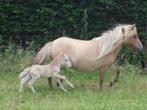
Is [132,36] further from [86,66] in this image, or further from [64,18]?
[64,18]

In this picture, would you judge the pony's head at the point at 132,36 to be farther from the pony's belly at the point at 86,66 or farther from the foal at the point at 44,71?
the foal at the point at 44,71

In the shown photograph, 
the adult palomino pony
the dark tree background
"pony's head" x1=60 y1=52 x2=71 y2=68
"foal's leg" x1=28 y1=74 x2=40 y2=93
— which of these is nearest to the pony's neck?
the adult palomino pony

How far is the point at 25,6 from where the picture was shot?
15117 millimetres

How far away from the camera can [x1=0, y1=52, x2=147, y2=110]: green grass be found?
9.73 m

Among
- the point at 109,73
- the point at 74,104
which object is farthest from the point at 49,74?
the point at 109,73

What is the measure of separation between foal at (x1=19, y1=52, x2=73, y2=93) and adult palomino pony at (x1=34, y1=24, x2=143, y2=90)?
0.32 metres

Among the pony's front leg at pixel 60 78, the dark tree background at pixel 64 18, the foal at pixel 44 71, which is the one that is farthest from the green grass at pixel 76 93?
the dark tree background at pixel 64 18

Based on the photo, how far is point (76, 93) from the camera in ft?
36.9

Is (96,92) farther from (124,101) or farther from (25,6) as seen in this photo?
(25,6)

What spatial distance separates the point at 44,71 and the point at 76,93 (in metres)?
Result: 0.79

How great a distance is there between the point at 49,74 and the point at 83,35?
13.2ft

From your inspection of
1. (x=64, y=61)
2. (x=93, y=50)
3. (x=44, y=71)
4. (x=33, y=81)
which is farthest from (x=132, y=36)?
(x=33, y=81)

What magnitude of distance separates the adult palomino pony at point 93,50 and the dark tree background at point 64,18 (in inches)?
126

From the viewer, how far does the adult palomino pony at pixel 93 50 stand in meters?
11.8
